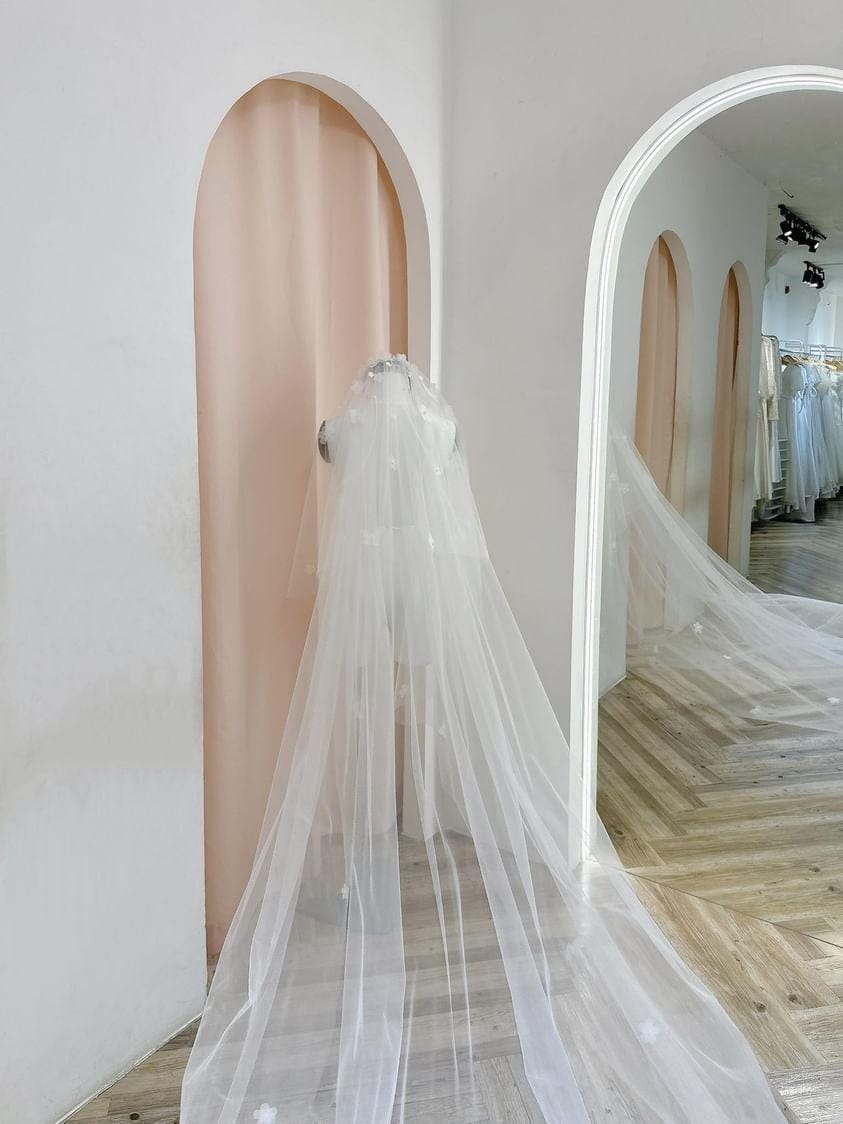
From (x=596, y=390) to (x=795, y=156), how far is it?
28.2 inches

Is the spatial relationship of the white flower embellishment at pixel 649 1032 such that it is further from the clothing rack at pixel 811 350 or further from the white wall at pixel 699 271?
the clothing rack at pixel 811 350

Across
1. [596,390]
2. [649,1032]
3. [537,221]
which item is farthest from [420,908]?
[537,221]

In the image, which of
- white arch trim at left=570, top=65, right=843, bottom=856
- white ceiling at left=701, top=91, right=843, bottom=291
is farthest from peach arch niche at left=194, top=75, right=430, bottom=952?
white ceiling at left=701, top=91, right=843, bottom=291

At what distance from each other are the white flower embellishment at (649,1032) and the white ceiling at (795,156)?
5.73 feet

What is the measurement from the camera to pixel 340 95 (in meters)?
2.26

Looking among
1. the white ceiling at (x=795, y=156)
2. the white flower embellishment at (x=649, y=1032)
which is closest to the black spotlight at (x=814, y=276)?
the white ceiling at (x=795, y=156)

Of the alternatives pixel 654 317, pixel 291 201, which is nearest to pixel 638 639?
pixel 654 317

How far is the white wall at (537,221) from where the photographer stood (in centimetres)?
226

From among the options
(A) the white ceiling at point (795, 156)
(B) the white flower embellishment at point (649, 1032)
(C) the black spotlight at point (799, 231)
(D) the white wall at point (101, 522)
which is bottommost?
(B) the white flower embellishment at point (649, 1032)

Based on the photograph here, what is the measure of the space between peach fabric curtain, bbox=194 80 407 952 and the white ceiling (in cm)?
92

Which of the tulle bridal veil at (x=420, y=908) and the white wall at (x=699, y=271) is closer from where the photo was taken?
the tulle bridal veil at (x=420, y=908)

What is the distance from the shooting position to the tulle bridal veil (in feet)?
5.84

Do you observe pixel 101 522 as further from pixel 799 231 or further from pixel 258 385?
pixel 799 231

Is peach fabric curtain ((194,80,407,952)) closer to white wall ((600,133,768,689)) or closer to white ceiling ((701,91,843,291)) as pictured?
white wall ((600,133,768,689))
